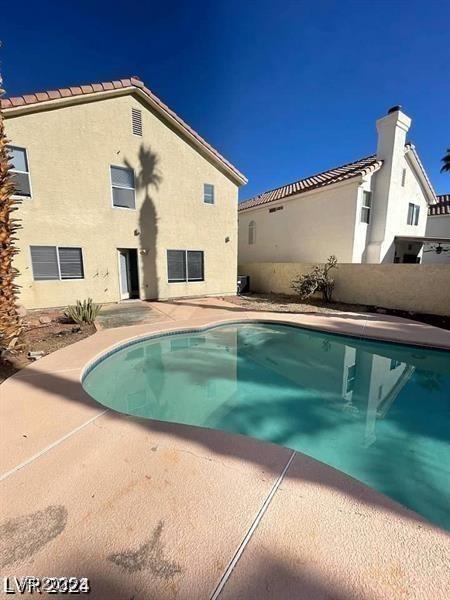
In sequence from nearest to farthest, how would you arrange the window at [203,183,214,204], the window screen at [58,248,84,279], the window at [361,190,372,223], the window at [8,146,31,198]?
the window at [8,146,31,198] → the window screen at [58,248,84,279] → the window at [203,183,214,204] → the window at [361,190,372,223]

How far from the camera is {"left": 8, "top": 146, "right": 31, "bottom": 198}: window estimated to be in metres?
9.15

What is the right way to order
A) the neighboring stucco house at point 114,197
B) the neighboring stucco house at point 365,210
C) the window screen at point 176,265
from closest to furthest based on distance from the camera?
the neighboring stucco house at point 114,197 < the window screen at point 176,265 < the neighboring stucco house at point 365,210

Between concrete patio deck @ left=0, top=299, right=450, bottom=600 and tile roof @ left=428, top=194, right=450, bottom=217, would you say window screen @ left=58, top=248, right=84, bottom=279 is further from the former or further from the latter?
tile roof @ left=428, top=194, right=450, bottom=217

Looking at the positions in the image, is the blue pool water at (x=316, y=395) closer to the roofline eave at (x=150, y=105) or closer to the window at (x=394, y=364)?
the window at (x=394, y=364)

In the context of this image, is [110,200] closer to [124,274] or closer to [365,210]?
[124,274]

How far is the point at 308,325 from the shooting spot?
8.58 m

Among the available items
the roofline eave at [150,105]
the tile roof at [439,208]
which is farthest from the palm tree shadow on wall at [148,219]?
the tile roof at [439,208]

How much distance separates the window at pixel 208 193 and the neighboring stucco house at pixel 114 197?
53 millimetres

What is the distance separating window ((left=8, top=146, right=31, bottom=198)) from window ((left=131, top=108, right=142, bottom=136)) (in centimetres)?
423

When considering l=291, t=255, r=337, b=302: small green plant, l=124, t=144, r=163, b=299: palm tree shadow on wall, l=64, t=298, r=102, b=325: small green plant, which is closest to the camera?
l=64, t=298, r=102, b=325: small green plant

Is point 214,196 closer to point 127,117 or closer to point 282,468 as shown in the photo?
point 127,117

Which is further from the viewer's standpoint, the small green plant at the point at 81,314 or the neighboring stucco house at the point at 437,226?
the neighboring stucco house at the point at 437,226

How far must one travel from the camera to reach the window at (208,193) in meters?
13.3

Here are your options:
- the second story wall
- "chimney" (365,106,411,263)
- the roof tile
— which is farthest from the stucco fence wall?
the roof tile
